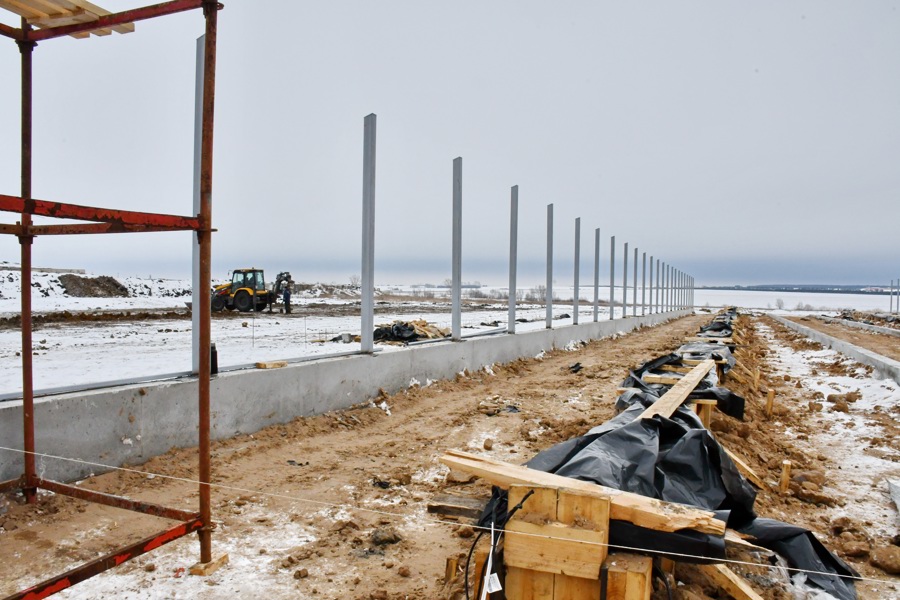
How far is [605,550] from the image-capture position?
2410mm

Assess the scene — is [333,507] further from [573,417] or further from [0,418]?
[573,417]

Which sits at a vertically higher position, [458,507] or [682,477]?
[682,477]

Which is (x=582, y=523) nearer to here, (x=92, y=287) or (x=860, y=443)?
(x=860, y=443)

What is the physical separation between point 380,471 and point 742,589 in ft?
10.2

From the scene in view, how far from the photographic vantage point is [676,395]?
5.50 m

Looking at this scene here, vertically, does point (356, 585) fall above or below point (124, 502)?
below

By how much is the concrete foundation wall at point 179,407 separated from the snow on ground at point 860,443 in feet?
16.9

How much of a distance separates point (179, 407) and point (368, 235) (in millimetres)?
3515

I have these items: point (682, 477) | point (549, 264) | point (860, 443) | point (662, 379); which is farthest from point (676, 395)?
point (549, 264)

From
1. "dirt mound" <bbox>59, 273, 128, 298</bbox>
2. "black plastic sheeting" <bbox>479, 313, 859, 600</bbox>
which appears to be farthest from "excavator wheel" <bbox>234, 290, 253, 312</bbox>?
"black plastic sheeting" <bbox>479, 313, 859, 600</bbox>

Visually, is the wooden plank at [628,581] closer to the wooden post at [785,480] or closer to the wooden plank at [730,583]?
the wooden plank at [730,583]

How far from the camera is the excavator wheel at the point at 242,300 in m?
27.2

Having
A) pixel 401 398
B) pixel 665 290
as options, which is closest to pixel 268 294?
pixel 401 398

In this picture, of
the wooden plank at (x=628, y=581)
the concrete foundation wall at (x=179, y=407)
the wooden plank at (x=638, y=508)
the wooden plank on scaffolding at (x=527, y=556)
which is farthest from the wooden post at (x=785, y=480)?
the concrete foundation wall at (x=179, y=407)
